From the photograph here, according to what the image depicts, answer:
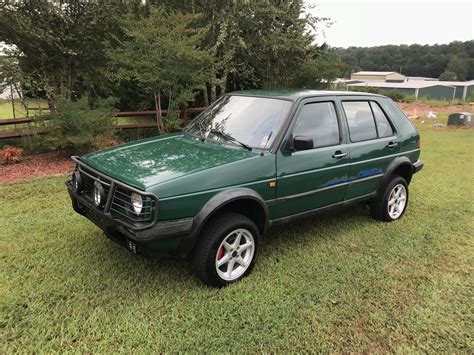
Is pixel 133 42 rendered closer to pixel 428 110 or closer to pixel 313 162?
pixel 313 162

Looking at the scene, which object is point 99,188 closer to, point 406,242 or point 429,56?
point 406,242

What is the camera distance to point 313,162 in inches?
149

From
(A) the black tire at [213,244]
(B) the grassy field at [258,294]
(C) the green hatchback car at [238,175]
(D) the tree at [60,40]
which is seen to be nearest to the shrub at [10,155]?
(D) the tree at [60,40]

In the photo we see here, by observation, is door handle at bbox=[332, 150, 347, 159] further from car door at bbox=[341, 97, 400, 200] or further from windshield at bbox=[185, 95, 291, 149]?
windshield at bbox=[185, 95, 291, 149]

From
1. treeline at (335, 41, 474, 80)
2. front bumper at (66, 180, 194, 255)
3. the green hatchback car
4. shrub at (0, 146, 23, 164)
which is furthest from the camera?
treeline at (335, 41, 474, 80)

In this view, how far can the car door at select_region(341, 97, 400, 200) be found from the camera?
4.26 meters

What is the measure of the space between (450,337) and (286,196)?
1.78 meters

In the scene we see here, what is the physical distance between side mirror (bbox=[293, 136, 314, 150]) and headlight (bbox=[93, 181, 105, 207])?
1830mm

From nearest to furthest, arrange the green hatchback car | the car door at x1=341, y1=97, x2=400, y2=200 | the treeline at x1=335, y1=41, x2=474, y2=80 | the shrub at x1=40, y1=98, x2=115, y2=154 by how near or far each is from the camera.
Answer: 1. the green hatchback car
2. the car door at x1=341, y1=97, x2=400, y2=200
3. the shrub at x1=40, y1=98, x2=115, y2=154
4. the treeline at x1=335, y1=41, x2=474, y2=80

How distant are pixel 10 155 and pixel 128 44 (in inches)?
134

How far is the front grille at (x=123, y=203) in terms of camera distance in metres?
2.81

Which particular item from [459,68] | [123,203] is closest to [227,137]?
[123,203]

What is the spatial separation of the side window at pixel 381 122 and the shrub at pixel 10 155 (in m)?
6.80

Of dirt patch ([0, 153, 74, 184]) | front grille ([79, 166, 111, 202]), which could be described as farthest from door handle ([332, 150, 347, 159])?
dirt patch ([0, 153, 74, 184])
